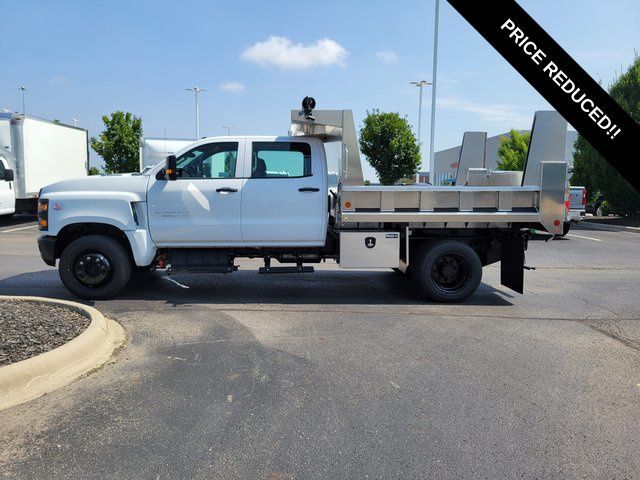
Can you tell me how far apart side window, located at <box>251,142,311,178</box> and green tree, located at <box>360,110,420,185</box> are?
84.0 ft

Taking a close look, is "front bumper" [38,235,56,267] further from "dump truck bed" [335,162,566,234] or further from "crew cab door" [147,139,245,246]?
"dump truck bed" [335,162,566,234]

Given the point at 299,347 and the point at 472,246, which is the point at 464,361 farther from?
the point at 472,246

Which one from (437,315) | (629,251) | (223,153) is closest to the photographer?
(437,315)

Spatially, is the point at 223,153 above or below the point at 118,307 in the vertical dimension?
above

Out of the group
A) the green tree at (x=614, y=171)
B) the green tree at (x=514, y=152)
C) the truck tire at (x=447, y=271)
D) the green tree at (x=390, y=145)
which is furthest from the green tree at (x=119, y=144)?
the truck tire at (x=447, y=271)

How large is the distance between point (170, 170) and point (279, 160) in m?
1.46

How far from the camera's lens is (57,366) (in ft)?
14.1

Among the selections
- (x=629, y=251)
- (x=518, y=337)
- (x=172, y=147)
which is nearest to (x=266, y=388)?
(x=518, y=337)

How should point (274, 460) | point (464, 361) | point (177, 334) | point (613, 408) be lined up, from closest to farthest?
point (274, 460) → point (613, 408) → point (464, 361) → point (177, 334)

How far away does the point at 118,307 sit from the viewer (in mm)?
6789

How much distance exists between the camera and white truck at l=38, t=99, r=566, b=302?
701 centimetres

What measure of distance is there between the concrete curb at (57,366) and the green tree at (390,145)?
28.5m

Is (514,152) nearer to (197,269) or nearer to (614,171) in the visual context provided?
(614,171)

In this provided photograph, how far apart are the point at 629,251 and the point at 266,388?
1312cm
